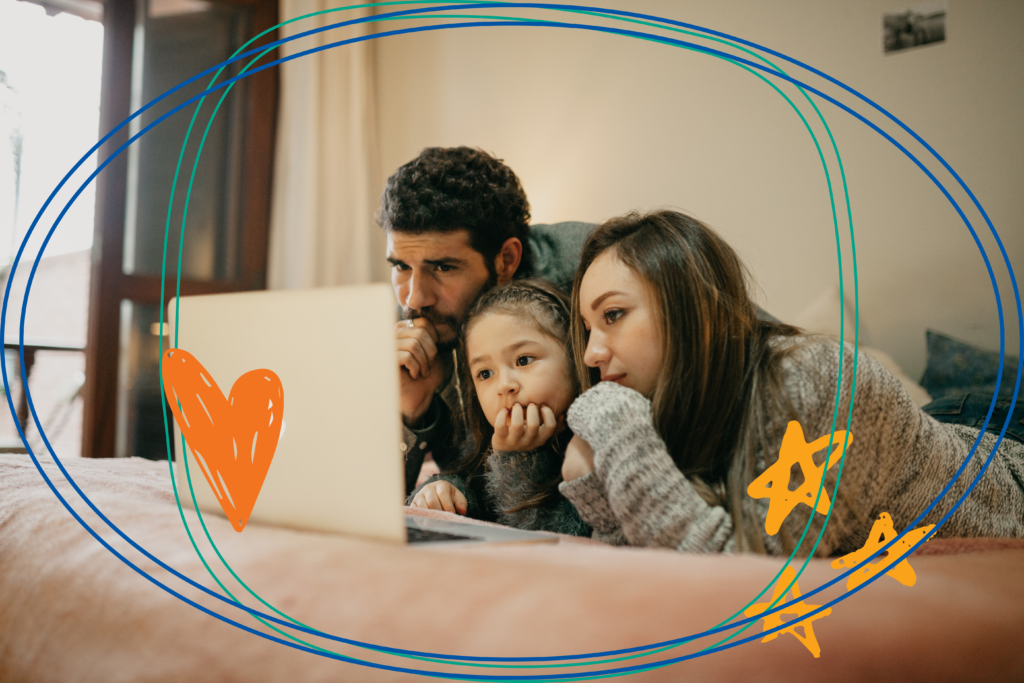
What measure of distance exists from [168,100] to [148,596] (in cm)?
188

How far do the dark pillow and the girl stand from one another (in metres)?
0.50

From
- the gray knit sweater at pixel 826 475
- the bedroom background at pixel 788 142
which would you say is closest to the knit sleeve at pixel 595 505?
the gray knit sweater at pixel 826 475

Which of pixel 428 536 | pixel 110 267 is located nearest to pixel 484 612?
pixel 428 536

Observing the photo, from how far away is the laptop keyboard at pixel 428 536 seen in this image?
0.44 metres

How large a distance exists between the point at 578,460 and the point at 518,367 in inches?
4.1

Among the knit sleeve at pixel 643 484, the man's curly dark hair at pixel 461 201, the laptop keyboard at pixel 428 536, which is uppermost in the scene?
the man's curly dark hair at pixel 461 201

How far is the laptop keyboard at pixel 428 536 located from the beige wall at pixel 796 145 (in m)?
0.33

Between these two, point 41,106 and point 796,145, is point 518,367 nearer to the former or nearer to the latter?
point 796,145

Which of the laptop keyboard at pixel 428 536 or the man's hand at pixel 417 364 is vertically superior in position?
the man's hand at pixel 417 364

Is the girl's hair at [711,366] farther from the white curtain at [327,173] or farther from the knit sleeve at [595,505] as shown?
the white curtain at [327,173]

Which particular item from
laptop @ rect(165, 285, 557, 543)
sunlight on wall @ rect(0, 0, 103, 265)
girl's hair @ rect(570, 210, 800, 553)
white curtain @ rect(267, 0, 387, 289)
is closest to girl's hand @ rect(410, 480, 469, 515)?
laptop @ rect(165, 285, 557, 543)

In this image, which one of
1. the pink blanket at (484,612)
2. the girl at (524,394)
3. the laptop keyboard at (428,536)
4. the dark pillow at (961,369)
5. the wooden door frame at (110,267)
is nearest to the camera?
the pink blanket at (484,612)

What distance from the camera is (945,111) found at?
32.2 inches

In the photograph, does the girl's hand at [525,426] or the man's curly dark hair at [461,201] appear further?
the man's curly dark hair at [461,201]
